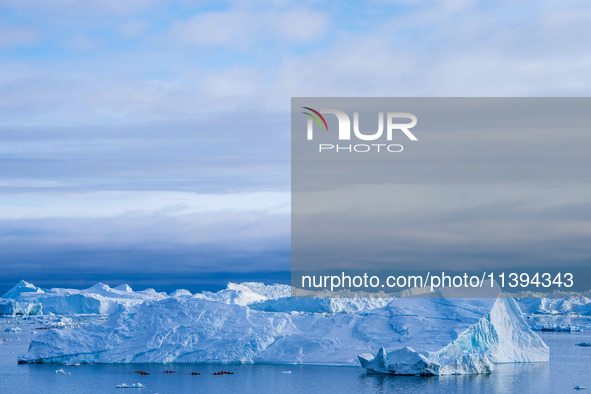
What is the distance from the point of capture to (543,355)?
32188 millimetres

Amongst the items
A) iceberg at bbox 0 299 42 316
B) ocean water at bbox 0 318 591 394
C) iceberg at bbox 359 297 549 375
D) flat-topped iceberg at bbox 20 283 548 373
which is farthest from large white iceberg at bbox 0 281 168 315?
iceberg at bbox 359 297 549 375

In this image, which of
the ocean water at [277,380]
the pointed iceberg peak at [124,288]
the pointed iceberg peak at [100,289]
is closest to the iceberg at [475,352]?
the ocean water at [277,380]

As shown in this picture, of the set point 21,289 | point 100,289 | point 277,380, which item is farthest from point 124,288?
point 277,380

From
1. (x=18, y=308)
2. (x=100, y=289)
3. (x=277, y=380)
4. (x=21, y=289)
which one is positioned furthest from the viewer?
(x=21, y=289)

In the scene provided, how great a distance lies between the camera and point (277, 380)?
88.4ft

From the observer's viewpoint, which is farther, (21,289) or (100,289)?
(21,289)

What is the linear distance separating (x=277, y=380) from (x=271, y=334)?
4250 millimetres

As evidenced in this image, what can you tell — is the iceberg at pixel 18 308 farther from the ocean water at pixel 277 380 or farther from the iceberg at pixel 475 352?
the iceberg at pixel 475 352

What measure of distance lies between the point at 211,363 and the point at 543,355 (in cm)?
1417

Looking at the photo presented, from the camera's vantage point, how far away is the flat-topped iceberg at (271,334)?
29516 millimetres

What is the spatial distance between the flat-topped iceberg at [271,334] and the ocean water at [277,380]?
570 millimetres

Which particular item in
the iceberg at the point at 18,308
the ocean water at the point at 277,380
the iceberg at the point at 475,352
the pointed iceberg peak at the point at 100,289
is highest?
the pointed iceberg peak at the point at 100,289

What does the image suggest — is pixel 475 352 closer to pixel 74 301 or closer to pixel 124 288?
pixel 74 301

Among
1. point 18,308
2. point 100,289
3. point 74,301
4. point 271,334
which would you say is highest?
point 100,289
